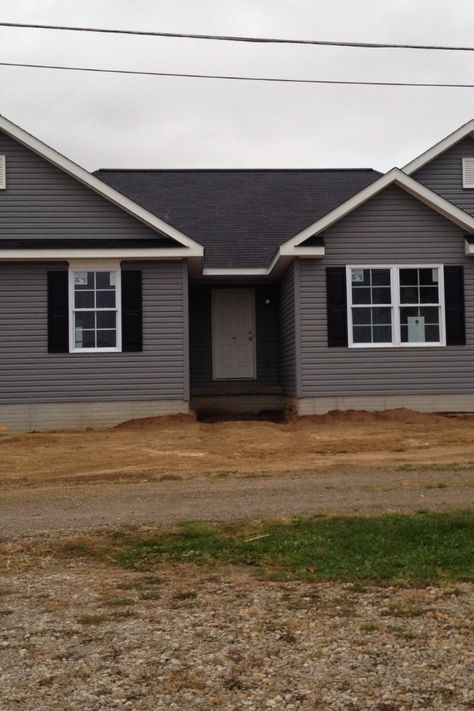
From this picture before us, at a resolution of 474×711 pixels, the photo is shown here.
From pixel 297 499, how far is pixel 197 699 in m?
4.65

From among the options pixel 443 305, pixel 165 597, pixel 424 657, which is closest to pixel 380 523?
pixel 165 597

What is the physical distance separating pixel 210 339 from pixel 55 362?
4674mm

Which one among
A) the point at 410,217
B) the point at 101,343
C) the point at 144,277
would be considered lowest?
the point at 101,343

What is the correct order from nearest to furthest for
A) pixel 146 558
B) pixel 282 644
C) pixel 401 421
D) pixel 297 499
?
pixel 282 644 < pixel 146 558 < pixel 297 499 < pixel 401 421

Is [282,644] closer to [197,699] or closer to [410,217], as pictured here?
[197,699]

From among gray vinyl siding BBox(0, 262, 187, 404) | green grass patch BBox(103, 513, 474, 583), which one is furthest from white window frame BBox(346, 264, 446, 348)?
green grass patch BBox(103, 513, 474, 583)

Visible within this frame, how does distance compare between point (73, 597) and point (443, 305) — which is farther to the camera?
point (443, 305)

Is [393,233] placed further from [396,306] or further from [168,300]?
[168,300]

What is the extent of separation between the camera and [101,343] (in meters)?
15.3

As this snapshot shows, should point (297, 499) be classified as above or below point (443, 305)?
below

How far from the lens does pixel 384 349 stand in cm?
1543

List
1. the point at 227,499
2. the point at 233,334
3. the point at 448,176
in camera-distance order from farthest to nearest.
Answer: the point at 233,334, the point at 448,176, the point at 227,499

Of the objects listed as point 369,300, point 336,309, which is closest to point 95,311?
point 336,309

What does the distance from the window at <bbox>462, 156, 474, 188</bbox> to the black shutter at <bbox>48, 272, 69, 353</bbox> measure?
926 centimetres
